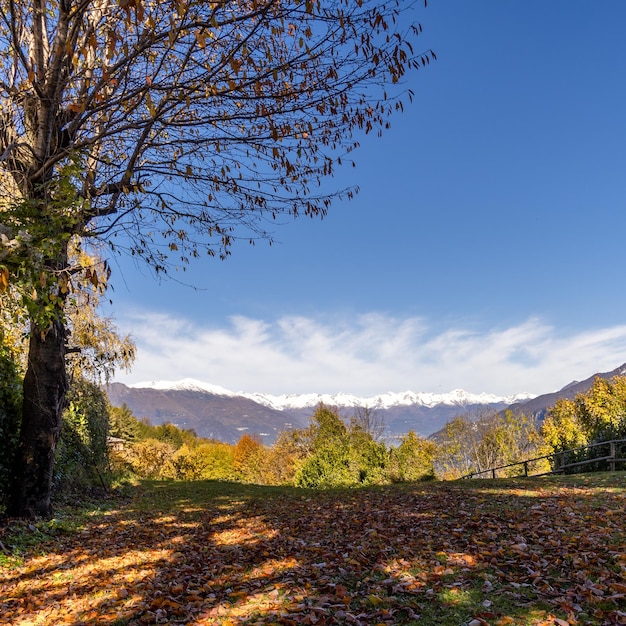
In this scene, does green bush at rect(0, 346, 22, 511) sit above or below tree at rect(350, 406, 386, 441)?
above

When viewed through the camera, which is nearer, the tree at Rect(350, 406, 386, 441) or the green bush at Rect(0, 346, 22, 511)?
the green bush at Rect(0, 346, 22, 511)

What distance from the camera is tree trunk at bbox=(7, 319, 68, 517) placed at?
24.9 ft

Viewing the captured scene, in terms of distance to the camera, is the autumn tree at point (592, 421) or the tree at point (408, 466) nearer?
the autumn tree at point (592, 421)

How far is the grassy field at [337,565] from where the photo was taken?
3.69 metres

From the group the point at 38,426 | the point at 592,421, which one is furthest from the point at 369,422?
the point at 38,426

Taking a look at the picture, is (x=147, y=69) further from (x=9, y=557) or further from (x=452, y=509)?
(x=452, y=509)

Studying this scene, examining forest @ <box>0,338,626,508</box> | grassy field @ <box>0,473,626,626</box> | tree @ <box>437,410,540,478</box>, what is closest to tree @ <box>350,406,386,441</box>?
forest @ <box>0,338,626,508</box>

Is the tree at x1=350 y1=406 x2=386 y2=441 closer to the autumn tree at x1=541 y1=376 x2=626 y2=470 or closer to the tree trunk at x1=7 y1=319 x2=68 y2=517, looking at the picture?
the autumn tree at x1=541 y1=376 x2=626 y2=470

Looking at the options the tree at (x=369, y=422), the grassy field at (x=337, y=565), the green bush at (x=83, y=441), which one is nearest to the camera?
the grassy field at (x=337, y=565)

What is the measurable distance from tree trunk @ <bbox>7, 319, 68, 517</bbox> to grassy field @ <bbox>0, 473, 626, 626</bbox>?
0.60 m

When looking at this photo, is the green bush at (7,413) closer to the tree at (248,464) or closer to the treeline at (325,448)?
the treeline at (325,448)

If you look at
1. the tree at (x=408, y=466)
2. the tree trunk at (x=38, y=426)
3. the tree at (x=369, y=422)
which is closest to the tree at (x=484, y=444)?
the tree at (x=369, y=422)

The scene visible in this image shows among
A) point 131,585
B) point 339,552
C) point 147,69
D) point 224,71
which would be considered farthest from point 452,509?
point 147,69

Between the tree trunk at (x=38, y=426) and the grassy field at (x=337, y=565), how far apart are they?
0.60 metres
